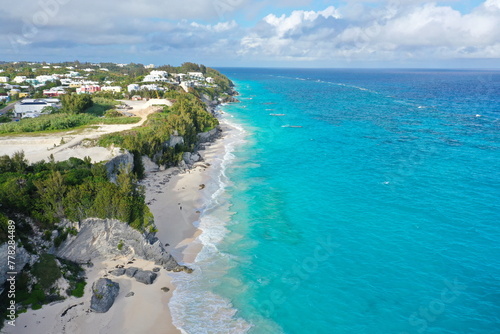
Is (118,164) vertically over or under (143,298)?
over

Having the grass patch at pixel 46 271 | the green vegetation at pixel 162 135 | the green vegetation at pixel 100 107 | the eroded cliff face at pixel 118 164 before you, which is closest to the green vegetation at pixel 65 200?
the grass patch at pixel 46 271

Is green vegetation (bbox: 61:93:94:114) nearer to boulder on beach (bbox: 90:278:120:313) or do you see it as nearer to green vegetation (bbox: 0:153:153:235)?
green vegetation (bbox: 0:153:153:235)

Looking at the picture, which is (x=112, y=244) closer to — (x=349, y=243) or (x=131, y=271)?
(x=131, y=271)

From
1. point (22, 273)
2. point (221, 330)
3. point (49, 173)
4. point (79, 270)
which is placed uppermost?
point (49, 173)

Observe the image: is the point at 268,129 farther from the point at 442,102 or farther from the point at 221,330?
the point at 442,102

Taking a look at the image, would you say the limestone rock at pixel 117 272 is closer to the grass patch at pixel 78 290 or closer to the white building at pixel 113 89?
the grass patch at pixel 78 290

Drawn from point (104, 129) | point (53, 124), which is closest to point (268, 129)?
point (104, 129)

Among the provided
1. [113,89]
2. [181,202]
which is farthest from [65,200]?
[113,89]
